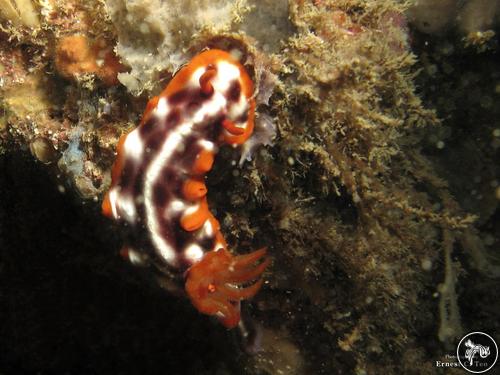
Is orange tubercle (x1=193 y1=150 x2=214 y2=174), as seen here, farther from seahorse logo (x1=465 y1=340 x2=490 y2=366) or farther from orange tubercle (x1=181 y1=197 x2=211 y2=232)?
seahorse logo (x1=465 y1=340 x2=490 y2=366)

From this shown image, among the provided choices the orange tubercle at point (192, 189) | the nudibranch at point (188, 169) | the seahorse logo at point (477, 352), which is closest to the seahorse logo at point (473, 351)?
the seahorse logo at point (477, 352)

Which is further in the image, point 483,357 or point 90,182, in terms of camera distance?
point 483,357

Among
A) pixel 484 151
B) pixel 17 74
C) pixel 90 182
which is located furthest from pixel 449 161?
pixel 17 74

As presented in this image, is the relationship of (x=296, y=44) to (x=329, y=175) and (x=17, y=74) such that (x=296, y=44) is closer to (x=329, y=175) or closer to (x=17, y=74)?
(x=329, y=175)

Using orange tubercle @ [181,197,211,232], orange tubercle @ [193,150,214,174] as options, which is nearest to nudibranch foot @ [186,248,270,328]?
orange tubercle @ [181,197,211,232]

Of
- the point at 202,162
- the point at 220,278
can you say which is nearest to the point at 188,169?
the point at 202,162

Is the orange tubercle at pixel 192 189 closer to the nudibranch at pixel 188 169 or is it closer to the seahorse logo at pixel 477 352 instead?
the nudibranch at pixel 188 169
